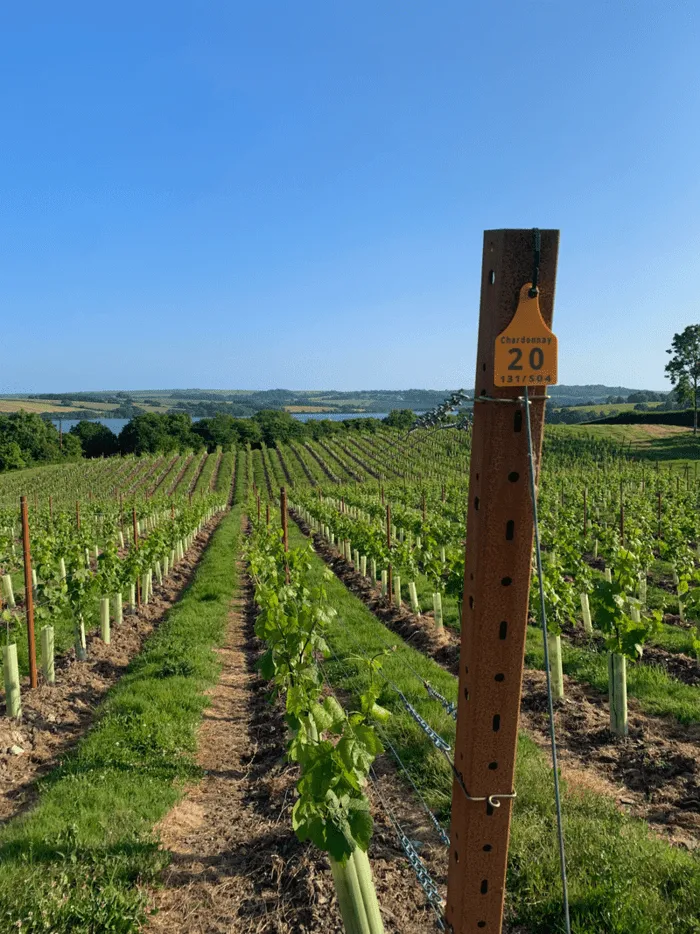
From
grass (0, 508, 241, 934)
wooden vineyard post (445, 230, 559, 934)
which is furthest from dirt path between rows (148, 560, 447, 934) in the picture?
wooden vineyard post (445, 230, 559, 934)

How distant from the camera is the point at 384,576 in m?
16.9

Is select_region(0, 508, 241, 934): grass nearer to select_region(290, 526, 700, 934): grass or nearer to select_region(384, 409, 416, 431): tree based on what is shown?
select_region(290, 526, 700, 934): grass

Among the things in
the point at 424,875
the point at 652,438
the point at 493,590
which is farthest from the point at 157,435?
the point at 493,590

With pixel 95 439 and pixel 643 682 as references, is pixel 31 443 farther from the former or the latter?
pixel 643 682

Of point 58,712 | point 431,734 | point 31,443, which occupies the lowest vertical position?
point 58,712

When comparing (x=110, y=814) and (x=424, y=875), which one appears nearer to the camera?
(x=424, y=875)

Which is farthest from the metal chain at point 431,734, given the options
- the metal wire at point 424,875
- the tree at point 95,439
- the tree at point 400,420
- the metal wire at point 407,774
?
the tree at point 95,439

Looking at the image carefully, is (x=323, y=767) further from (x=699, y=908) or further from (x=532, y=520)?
(x=699, y=908)

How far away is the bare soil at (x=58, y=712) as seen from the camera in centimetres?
639

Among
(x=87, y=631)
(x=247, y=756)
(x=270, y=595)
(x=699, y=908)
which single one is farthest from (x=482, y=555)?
(x=87, y=631)

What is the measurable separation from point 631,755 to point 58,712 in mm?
7495

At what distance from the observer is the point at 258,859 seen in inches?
185

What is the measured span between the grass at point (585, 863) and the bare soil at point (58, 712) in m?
4.17

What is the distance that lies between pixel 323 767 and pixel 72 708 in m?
6.49
